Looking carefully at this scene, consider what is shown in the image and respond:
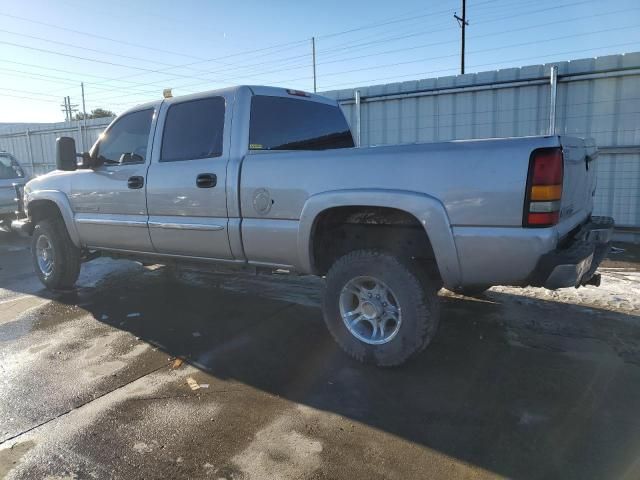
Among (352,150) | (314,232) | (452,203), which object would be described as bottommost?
(314,232)

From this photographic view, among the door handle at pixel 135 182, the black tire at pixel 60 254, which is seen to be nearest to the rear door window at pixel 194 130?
the door handle at pixel 135 182

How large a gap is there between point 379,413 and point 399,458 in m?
0.46

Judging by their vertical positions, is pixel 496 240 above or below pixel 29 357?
above

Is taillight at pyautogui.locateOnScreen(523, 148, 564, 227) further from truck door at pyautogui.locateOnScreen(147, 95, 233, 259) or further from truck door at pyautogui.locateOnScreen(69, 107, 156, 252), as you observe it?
truck door at pyautogui.locateOnScreen(69, 107, 156, 252)

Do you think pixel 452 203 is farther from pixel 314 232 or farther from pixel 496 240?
pixel 314 232

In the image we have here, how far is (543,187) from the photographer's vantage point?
9.34 feet

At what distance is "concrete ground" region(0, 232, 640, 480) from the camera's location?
2.57m

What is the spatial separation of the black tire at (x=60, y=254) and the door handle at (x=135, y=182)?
159 cm

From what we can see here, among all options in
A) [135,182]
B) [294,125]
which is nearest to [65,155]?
[135,182]

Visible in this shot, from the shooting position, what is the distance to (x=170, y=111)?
473 centimetres

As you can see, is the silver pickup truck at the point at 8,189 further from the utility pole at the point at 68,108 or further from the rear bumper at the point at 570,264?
the utility pole at the point at 68,108

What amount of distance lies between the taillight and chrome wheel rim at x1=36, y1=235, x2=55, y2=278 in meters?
5.45

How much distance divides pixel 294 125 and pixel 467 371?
265 centimetres

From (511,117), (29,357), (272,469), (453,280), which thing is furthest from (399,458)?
(511,117)
